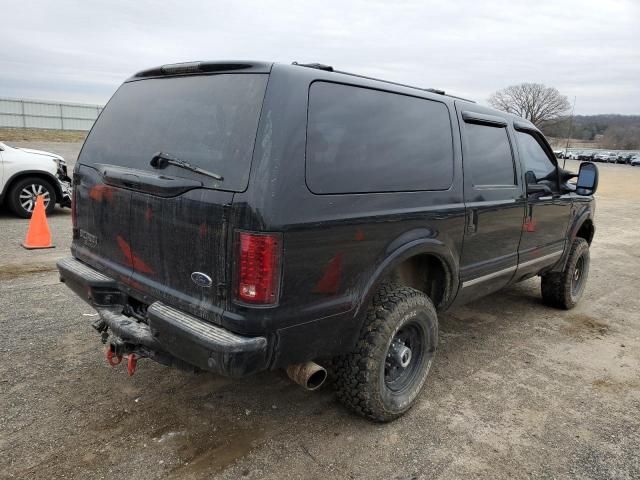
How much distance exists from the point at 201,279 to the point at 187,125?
0.83 m

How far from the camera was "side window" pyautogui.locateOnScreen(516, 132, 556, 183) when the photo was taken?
4344 millimetres

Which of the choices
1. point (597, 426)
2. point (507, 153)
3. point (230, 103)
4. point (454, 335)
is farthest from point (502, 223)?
point (230, 103)

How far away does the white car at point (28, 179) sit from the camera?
8.41 metres

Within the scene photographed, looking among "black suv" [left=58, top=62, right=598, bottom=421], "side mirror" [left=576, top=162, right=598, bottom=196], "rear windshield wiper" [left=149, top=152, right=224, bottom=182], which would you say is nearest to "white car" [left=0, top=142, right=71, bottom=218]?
"black suv" [left=58, top=62, right=598, bottom=421]

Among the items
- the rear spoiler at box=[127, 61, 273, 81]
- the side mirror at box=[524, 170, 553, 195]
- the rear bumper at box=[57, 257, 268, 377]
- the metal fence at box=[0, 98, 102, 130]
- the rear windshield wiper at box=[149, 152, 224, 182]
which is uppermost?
the metal fence at box=[0, 98, 102, 130]

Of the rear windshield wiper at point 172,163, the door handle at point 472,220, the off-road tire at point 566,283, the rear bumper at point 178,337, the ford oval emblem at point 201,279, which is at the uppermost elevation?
the rear windshield wiper at point 172,163

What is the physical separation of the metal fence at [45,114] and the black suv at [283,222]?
35230mm

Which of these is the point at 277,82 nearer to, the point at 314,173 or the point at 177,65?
the point at 314,173

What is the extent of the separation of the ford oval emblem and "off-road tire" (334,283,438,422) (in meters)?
0.95

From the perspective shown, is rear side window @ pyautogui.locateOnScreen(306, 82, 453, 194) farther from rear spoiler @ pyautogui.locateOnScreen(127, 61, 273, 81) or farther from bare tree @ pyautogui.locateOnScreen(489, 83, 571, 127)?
bare tree @ pyautogui.locateOnScreen(489, 83, 571, 127)

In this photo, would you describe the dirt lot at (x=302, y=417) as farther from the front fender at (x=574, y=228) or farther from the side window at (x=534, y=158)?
the side window at (x=534, y=158)

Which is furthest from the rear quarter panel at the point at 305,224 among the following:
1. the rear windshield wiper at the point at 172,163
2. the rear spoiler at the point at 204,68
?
the rear windshield wiper at the point at 172,163

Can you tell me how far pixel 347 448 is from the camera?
113 inches

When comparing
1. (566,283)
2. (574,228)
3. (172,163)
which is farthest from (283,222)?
(566,283)
